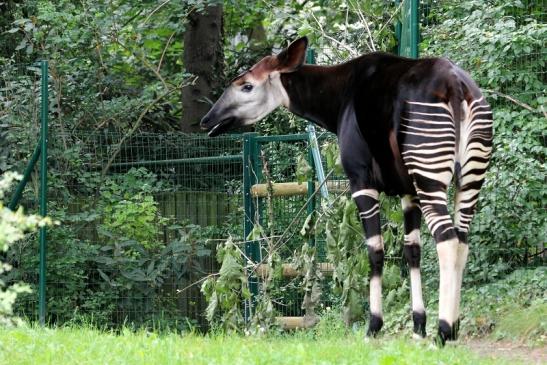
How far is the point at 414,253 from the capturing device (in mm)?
6445

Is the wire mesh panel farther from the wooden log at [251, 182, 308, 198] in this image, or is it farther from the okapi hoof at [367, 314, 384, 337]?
the okapi hoof at [367, 314, 384, 337]

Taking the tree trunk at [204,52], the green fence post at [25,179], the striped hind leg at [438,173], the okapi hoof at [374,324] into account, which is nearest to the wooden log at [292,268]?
the green fence post at [25,179]

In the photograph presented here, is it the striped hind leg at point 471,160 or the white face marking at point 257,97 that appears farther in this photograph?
the white face marking at point 257,97

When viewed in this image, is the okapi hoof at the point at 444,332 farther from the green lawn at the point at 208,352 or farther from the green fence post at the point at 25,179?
the green fence post at the point at 25,179

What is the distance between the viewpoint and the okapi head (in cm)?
707

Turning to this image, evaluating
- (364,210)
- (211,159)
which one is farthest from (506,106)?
(211,159)

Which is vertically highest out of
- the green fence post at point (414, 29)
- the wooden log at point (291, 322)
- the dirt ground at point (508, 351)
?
the green fence post at point (414, 29)

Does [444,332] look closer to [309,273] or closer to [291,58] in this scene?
[291,58]

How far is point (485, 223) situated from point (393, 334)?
1.18 metres

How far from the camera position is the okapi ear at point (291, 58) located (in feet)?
23.0

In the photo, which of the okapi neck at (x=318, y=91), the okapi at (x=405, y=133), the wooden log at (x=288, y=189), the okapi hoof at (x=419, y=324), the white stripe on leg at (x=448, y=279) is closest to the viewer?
the white stripe on leg at (x=448, y=279)

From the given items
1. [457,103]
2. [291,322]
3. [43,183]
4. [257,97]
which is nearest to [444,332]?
[457,103]

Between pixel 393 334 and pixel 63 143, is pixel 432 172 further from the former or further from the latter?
pixel 63 143

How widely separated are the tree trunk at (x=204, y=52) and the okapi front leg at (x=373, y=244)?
23.6ft
